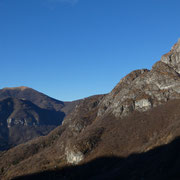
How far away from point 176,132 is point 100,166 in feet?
205

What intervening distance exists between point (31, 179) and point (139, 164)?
334 feet

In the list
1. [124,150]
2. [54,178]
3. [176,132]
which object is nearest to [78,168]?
[54,178]

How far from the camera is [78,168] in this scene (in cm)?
19050

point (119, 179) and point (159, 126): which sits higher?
point (159, 126)

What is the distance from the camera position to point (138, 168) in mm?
129375

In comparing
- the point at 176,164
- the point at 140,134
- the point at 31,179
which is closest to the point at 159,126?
the point at 140,134

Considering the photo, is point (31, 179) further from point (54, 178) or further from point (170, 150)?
point (170, 150)

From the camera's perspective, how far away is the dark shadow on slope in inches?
4156

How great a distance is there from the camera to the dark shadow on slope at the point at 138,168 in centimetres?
10556

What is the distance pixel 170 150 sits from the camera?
404ft

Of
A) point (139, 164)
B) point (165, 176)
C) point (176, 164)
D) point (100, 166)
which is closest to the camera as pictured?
point (165, 176)

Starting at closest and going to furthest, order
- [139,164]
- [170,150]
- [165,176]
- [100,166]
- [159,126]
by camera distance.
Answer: [165,176] → [170,150] → [139,164] → [100,166] → [159,126]

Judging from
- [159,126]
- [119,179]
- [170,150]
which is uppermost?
[159,126]

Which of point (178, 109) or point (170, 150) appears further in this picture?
point (178, 109)
